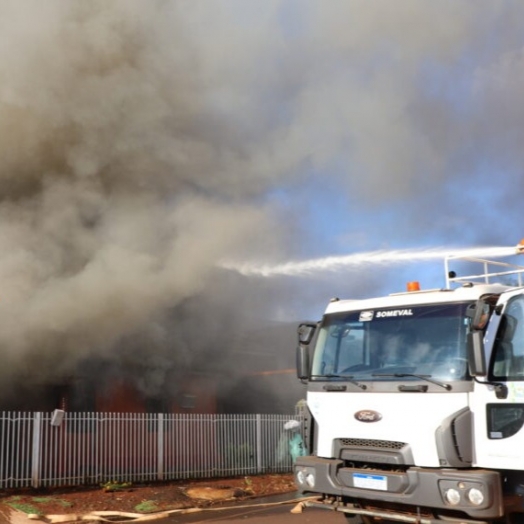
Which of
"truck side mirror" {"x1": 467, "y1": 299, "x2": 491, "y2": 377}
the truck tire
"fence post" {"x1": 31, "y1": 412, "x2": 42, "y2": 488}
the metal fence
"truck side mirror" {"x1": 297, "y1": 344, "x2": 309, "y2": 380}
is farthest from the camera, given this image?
the metal fence

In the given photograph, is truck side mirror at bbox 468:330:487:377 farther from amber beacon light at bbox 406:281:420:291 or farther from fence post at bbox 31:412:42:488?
fence post at bbox 31:412:42:488

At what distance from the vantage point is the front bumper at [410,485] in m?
4.70

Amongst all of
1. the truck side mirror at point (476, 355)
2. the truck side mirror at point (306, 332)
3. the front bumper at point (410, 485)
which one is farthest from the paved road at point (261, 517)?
the truck side mirror at point (476, 355)

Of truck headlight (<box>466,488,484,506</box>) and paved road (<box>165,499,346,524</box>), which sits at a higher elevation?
truck headlight (<box>466,488,484,506</box>)

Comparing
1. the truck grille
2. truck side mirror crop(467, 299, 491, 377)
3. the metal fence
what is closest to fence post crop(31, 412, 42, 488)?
the metal fence

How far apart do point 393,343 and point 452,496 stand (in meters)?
1.40

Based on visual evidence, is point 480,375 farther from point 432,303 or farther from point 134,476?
point 134,476

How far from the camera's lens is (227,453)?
13438 millimetres

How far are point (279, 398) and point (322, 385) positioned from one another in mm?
12677

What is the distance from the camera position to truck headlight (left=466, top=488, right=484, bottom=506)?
4.68 metres

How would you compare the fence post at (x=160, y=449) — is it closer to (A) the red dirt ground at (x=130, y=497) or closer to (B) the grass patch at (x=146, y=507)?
(A) the red dirt ground at (x=130, y=497)

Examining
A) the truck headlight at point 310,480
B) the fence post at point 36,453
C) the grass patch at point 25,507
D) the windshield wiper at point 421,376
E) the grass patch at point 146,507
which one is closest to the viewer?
the windshield wiper at point 421,376

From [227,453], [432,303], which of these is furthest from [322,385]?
[227,453]

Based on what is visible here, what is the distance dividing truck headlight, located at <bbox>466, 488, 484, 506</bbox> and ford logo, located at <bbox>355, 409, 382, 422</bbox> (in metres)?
0.92
